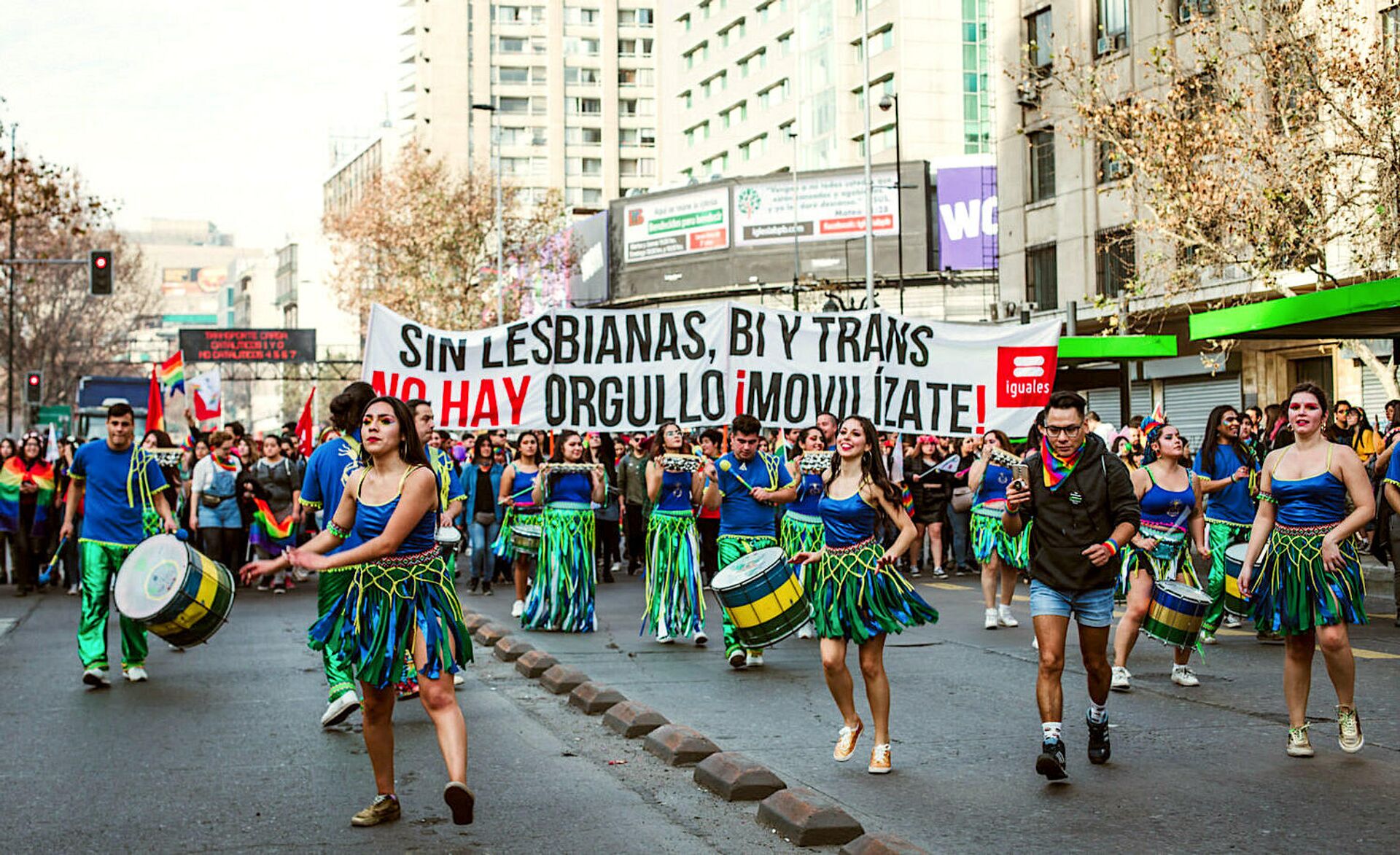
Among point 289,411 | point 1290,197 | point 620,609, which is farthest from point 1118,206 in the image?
point 289,411

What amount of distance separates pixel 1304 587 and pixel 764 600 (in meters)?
2.64

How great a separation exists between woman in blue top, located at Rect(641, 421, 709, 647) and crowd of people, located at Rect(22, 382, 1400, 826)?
2cm

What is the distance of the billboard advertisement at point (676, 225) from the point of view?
64.0m

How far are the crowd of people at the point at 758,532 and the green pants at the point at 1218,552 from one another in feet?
0.11

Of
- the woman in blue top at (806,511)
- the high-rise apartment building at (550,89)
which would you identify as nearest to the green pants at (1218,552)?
the woman in blue top at (806,511)

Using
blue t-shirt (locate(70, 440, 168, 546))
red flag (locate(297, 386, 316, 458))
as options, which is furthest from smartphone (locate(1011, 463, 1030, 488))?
red flag (locate(297, 386, 316, 458))

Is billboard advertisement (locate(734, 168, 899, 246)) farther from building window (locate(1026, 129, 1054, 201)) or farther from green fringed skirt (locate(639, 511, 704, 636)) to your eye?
green fringed skirt (locate(639, 511, 704, 636))

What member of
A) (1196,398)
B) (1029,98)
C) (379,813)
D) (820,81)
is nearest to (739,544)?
(379,813)

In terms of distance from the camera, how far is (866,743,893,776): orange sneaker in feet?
25.3

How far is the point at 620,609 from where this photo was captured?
16.9 m

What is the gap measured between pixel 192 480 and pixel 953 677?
1149 cm

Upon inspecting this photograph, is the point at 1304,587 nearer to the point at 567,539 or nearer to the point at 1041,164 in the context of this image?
the point at 567,539

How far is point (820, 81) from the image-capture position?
67.8 m

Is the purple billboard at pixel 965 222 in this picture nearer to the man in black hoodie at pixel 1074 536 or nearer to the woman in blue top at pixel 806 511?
the woman in blue top at pixel 806 511
